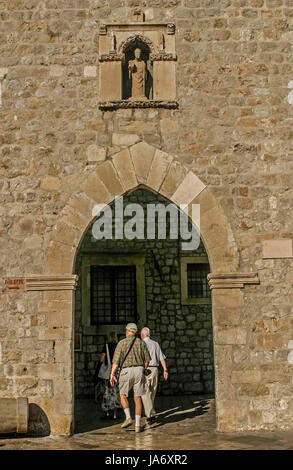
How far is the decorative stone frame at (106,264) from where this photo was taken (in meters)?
12.3

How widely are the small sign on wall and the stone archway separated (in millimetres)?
133

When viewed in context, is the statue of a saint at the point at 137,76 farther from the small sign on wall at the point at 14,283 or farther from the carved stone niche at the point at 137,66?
the small sign on wall at the point at 14,283

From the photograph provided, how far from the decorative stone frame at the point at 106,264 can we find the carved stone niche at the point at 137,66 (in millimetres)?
4761

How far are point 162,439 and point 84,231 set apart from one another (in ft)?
9.23

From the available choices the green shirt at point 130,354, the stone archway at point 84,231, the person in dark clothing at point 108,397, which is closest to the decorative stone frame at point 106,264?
the person in dark clothing at point 108,397

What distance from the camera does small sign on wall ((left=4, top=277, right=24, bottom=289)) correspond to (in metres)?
7.76

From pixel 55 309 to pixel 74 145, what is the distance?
87.8 inches

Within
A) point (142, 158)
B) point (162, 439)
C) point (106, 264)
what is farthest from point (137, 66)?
point (106, 264)

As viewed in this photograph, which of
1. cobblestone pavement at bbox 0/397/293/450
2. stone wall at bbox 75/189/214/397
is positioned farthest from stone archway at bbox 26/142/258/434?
stone wall at bbox 75/189/214/397

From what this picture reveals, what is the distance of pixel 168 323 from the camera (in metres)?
12.4

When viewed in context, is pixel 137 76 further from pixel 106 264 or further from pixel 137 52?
pixel 106 264

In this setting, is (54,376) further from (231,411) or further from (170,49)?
(170,49)

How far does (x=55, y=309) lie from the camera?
303 inches

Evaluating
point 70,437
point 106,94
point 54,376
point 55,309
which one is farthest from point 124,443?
point 106,94
